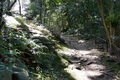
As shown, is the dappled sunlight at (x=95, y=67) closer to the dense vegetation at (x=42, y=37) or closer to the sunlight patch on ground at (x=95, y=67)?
the sunlight patch on ground at (x=95, y=67)

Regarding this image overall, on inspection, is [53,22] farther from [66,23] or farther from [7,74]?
[7,74]

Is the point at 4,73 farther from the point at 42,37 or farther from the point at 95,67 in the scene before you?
the point at 95,67

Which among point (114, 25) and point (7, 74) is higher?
point (114, 25)

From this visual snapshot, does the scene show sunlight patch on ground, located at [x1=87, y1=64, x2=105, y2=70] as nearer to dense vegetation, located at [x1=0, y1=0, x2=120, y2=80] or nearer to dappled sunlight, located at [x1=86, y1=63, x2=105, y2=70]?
dappled sunlight, located at [x1=86, y1=63, x2=105, y2=70]

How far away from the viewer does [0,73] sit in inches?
68.9

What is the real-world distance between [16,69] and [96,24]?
10674mm

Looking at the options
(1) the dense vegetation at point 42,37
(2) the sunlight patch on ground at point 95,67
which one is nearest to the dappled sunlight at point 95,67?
(2) the sunlight patch on ground at point 95,67

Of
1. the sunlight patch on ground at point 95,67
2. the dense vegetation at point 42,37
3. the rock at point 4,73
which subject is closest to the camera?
the rock at point 4,73

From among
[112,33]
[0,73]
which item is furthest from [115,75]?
[0,73]

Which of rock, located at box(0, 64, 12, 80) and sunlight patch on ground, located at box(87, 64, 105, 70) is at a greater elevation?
rock, located at box(0, 64, 12, 80)

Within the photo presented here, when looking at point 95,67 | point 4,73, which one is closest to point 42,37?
point 95,67

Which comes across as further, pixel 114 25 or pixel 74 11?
pixel 74 11

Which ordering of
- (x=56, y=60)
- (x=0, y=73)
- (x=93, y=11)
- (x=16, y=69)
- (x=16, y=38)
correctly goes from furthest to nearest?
(x=93, y=11) → (x=56, y=60) → (x=16, y=38) → (x=16, y=69) → (x=0, y=73)

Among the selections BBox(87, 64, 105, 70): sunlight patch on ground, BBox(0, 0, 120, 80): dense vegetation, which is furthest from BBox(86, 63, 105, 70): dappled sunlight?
BBox(0, 0, 120, 80): dense vegetation
